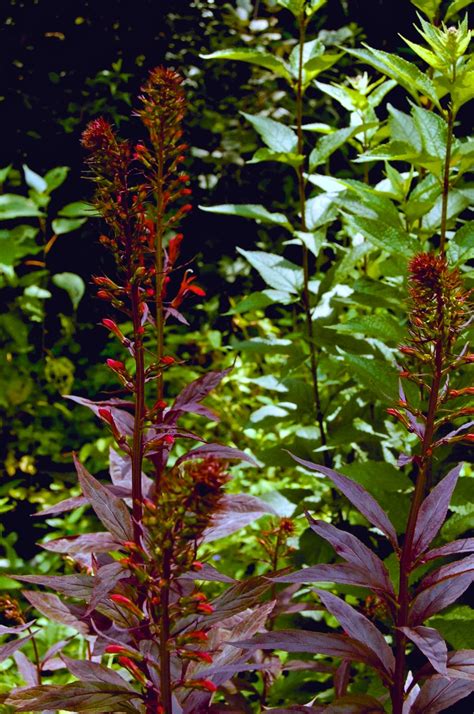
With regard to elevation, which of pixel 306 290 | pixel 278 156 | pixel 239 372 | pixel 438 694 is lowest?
pixel 239 372

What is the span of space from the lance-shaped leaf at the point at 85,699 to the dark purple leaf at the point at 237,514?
11.8 inches

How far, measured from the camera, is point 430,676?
1181 millimetres

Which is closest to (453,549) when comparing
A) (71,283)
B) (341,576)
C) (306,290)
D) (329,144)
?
(341,576)

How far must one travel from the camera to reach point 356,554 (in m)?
1.17

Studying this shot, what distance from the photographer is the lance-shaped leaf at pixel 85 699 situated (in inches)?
43.3

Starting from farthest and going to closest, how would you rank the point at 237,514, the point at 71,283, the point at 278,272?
the point at 71,283 < the point at 278,272 < the point at 237,514

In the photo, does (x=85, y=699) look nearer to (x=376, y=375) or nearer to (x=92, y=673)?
(x=92, y=673)

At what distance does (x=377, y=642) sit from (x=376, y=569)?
12cm

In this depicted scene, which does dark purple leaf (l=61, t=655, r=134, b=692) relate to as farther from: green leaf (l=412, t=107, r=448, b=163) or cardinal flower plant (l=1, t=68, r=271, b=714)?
green leaf (l=412, t=107, r=448, b=163)

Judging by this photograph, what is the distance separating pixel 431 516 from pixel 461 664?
7.6 inches

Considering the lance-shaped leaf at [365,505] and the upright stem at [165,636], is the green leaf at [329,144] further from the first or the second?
the upright stem at [165,636]

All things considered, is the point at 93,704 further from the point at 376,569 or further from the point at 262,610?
the point at 376,569

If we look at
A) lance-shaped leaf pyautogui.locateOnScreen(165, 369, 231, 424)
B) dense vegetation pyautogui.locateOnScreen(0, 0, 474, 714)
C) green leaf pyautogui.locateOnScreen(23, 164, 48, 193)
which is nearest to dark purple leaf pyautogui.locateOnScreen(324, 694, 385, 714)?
dense vegetation pyautogui.locateOnScreen(0, 0, 474, 714)

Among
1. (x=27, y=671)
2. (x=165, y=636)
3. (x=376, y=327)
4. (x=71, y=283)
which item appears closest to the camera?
(x=165, y=636)
